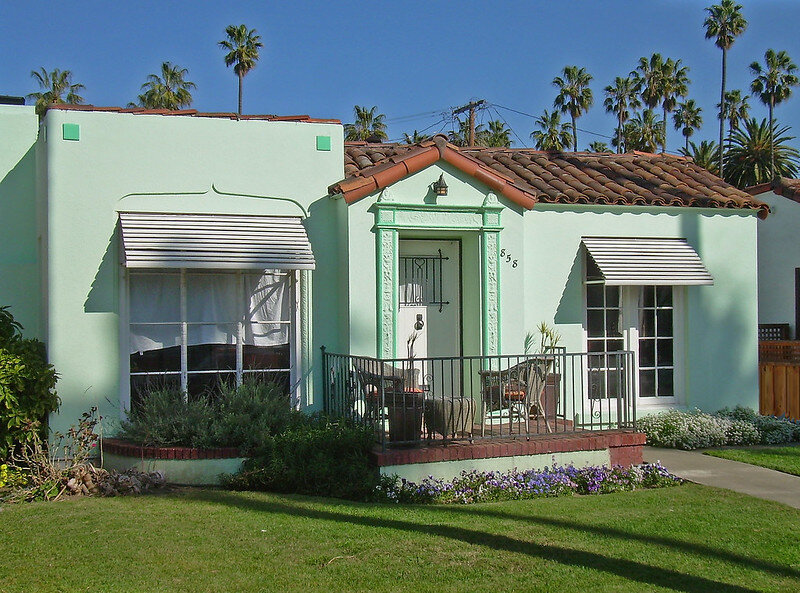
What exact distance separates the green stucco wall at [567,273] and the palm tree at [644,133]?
102 ft

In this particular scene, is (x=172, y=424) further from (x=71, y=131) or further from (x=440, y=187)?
(x=440, y=187)

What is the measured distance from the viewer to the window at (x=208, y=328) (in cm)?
1020

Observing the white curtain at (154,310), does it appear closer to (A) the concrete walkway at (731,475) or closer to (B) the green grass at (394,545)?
(B) the green grass at (394,545)

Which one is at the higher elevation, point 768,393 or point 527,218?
point 527,218

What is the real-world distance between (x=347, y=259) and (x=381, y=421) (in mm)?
2337

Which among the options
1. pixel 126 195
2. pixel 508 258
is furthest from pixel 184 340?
pixel 508 258

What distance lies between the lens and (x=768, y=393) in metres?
14.7

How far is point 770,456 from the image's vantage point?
1099cm

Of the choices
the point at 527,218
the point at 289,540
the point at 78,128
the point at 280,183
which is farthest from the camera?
the point at 527,218

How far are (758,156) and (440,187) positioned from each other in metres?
30.2

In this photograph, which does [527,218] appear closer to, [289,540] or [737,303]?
[737,303]

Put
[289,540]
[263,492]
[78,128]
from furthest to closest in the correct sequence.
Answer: [78,128] → [263,492] → [289,540]

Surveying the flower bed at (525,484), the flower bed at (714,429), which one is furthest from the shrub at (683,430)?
the flower bed at (525,484)

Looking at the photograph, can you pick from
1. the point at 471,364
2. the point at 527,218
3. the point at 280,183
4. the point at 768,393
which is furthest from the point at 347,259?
the point at 768,393
